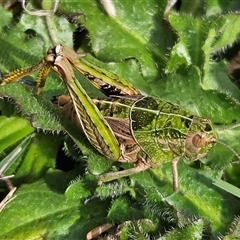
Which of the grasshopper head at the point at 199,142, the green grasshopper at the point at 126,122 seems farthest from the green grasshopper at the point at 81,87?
the grasshopper head at the point at 199,142

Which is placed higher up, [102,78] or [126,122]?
[102,78]

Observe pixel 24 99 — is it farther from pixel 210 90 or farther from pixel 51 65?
pixel 210 90

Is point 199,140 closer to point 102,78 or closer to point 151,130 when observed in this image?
point 151,130

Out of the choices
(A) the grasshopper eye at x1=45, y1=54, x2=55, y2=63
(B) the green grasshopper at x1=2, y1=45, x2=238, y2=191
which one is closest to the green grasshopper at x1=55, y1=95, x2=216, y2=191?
(B) the green grasshopper at x1=2, y1=45, x2=238, y2=191

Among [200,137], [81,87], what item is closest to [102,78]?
[81,87]

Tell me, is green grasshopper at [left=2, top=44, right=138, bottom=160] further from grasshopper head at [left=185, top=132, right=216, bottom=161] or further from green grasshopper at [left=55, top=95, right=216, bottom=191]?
grasshopper head at [left=185, top=132, right=216, bottom=161]

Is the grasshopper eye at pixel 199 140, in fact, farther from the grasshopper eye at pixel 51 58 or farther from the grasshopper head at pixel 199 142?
the grasshopper eye at pixel 51 58

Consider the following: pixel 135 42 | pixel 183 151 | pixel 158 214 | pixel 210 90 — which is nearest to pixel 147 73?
pixel 135 42

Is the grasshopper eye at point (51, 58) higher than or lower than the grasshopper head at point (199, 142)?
higher
